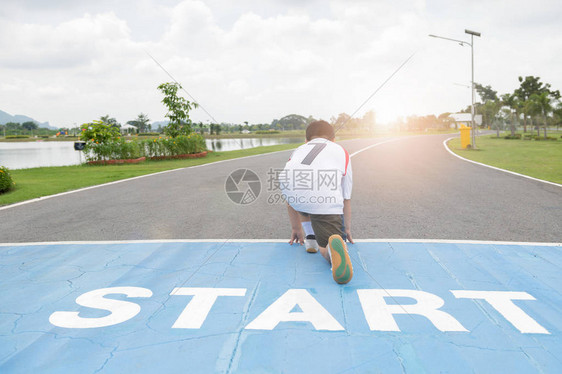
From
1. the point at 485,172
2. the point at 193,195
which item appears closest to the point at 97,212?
the point at 193,195

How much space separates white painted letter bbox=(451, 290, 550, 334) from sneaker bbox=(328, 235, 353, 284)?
101 cm

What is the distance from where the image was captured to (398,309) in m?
3.27

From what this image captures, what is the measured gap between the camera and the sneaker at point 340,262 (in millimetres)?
3676

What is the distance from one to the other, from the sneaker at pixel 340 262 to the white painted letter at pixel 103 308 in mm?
1810

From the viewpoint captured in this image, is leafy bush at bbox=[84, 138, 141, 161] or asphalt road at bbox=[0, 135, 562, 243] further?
leafy bush at bbox=[84, 138, 141, 161]

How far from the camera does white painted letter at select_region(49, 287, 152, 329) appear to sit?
10.2 ft

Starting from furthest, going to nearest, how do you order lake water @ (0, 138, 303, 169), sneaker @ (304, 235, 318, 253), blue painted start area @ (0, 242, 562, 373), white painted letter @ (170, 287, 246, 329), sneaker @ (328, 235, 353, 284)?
lake water @ (0, 138, 303, 169) < sneaker @ (304, 235, 318, 253) < sneaker @ (328, 235, 353, 284) < white painted letter @ (170, 287, 246, 329) < blue painted start area @ (0, 242, 562, 373)

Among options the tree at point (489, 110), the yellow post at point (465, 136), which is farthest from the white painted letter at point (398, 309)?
the tree at point (489, 110)

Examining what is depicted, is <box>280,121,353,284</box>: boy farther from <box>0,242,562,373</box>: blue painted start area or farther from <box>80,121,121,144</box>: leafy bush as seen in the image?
<box>80,121,121,144</box>: leafy bush

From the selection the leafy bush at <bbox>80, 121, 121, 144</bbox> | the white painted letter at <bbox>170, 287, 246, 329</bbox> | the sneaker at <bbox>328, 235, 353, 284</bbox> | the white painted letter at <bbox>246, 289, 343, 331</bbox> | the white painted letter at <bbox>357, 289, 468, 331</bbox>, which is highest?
the leafy bush at <bbox>80, 121, 121, 144</bbox>

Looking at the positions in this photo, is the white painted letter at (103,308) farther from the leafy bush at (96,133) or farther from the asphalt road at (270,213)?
the leafy bush at (96,133)

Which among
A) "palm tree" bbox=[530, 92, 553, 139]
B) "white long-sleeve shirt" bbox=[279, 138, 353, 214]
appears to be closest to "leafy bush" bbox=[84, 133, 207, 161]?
"white long-sleeve shirt" bbox=[279, 138, 353, 214]

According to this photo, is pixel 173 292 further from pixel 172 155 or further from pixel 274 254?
pixel 172 155

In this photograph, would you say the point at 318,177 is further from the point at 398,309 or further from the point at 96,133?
the point at 96,133
